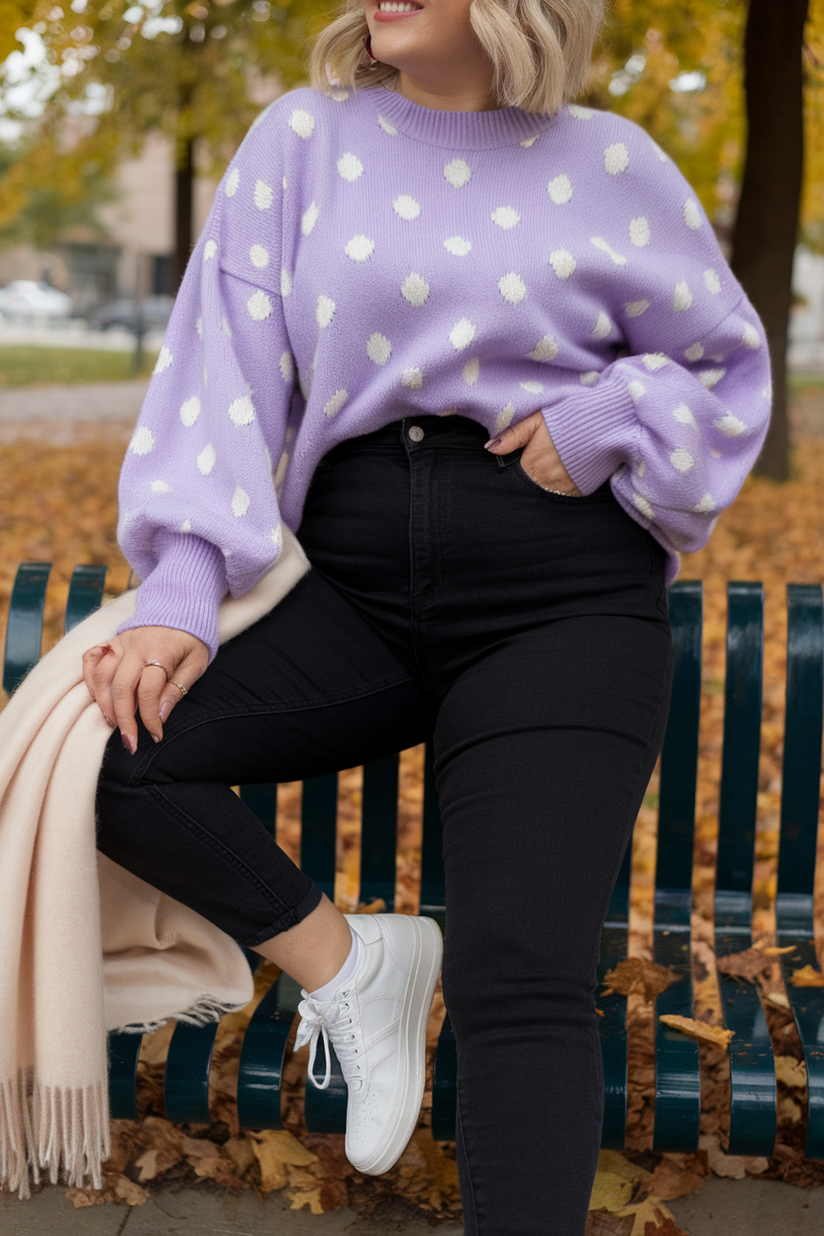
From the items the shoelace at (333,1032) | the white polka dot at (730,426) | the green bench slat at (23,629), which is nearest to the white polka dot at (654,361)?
the white polka dot at (730,426)

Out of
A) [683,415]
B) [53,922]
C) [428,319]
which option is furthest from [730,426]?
[53,922]

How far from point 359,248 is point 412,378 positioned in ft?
0.79

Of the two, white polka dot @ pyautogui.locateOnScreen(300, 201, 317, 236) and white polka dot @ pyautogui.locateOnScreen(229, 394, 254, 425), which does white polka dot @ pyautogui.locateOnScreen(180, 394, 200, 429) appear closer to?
white polka dot @ pyautogui.locateOnScreen(229, 394, 254, 425)

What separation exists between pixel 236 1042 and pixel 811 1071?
43.8 inches

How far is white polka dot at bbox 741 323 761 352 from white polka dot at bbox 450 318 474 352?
53 centimetres

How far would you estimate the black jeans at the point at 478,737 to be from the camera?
1.62 m

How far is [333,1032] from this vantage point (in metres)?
1.99

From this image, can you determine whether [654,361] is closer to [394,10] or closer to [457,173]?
[457,173]

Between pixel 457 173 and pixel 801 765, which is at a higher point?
pixel 457 173

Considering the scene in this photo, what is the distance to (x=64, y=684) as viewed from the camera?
1.94 metres

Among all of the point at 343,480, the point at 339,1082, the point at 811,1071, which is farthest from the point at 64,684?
the point at 811,1071

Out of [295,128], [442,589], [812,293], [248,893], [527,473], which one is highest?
[812,293]

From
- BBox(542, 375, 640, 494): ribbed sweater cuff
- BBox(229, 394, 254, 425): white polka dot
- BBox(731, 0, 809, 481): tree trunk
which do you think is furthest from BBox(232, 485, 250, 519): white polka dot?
BBox(731, 0, 809, 481): tree trunk

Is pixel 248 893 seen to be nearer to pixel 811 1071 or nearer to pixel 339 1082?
pixel 339 1082
